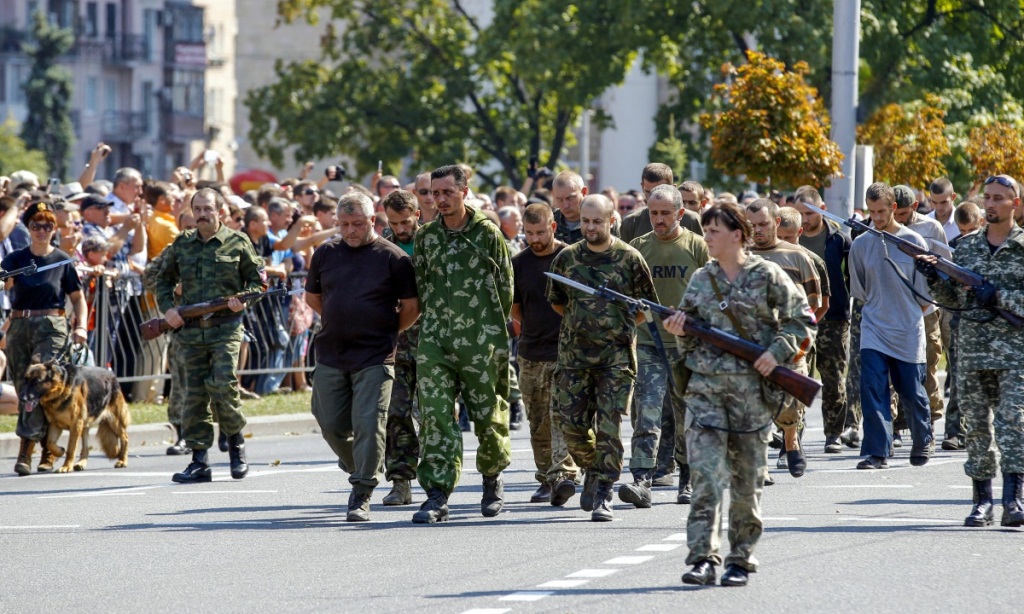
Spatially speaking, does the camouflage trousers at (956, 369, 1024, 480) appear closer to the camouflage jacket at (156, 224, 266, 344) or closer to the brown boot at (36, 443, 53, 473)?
the camouflage jacket at (156, 224, 266, 344)

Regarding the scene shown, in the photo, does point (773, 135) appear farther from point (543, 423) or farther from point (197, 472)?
point (543, 423)

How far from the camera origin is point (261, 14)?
81.0 m

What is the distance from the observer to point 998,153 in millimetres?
25141

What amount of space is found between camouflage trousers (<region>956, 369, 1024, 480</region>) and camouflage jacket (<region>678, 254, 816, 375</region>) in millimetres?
2152

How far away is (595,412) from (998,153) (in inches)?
606

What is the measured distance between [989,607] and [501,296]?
3780 mm

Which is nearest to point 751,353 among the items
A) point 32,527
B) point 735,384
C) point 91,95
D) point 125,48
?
point 735,384

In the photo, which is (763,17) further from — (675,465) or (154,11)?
(154,11)

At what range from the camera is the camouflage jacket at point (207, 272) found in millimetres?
13125

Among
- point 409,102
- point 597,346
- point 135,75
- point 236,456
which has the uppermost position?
point 135,75

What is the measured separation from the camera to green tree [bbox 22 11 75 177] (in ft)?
265

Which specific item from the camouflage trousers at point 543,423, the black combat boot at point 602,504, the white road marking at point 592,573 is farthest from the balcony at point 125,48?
the white road marking at point 592,573

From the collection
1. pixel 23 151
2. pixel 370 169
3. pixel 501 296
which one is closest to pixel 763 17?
pixel 370 169

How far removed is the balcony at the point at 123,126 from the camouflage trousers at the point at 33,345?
75850 mm
